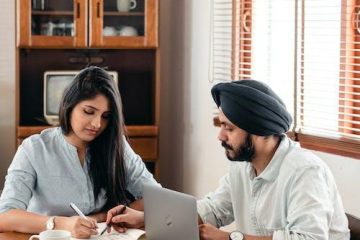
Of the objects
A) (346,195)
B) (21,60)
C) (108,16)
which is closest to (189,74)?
(108,16)

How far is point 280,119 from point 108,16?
2347 mm

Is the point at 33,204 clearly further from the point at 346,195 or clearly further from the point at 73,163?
the point at 346,195

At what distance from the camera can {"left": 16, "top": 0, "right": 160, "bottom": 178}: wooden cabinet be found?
416cm

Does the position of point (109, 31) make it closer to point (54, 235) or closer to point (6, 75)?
point (6, 75)

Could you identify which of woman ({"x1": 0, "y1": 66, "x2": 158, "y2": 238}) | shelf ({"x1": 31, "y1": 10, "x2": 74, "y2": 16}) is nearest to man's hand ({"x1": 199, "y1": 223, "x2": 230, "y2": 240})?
woman ({"x1": 0, "y1": 66, "x2": 158, "y2": 238})

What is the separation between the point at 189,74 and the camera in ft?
14.6

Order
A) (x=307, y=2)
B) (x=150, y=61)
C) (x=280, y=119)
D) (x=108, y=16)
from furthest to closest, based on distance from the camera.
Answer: (x=150, y=61) → (x=108, y=16) → (x=307, y=2) → (x=280, y=119)

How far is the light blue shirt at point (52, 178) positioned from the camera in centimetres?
252

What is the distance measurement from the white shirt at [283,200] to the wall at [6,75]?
97.1 inches

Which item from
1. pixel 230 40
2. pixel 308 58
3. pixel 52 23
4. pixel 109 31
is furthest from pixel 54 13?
pixel 308 58

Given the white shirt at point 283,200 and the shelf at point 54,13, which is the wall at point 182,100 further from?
the white shirt at point 283,200

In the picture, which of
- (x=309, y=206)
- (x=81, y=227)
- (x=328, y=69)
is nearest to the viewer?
(x=309, y=206)

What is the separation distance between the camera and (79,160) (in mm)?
2627

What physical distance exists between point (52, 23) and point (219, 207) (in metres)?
2.21
